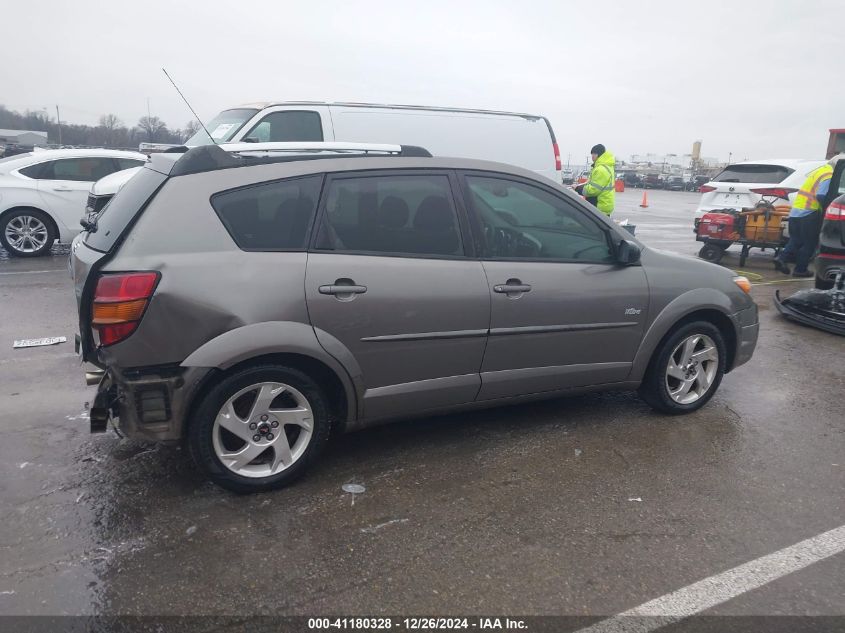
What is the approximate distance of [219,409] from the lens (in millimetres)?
3117

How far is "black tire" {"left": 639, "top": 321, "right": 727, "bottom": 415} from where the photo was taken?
4.28 m

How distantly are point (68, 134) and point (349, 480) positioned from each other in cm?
3546

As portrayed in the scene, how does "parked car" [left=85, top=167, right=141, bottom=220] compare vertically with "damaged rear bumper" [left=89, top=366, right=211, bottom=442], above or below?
above

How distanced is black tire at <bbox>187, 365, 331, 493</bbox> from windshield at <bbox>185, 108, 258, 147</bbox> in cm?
567

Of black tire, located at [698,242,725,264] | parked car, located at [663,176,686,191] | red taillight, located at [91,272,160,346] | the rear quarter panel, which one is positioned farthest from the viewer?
parked car, located at [663,176,686,191]

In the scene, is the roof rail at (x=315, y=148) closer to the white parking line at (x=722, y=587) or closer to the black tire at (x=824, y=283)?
the white parking line at (x=722, y=587)

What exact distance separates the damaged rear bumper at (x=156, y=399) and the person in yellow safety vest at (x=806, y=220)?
9.28 meters

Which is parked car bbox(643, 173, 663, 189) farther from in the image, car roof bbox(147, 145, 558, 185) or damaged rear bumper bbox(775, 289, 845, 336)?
car roof bbox(147, 145, 558, 185)

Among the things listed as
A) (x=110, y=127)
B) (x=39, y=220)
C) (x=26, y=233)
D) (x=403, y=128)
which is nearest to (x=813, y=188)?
(x=403, y=128)

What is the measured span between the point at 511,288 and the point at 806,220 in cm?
788

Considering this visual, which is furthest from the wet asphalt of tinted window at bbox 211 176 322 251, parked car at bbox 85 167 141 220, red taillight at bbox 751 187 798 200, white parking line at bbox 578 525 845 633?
red taillight at bbox 751 187 798 200

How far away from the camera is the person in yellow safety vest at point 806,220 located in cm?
920

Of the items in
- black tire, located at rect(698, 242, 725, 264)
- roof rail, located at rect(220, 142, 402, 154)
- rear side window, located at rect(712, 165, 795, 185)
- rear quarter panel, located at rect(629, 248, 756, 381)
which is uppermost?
rear side window, located at rect(712, 165, 795, 185)

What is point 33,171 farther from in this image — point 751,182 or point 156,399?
point 751,182
